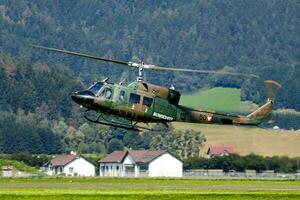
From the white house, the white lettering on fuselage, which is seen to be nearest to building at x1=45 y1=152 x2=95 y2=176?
the white house

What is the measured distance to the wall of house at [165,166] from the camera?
143750 millimetres

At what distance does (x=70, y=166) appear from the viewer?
159000 mm

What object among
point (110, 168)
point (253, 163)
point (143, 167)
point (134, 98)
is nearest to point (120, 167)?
point (110, 168)

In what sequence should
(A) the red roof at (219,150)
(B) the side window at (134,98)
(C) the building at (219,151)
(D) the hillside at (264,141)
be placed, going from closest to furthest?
(B) the side window at (134,98)
(D) the hillside at (264,141)
(C) the building at (219,151)
(A) the red roof at (219,150)

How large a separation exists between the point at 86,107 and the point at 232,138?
304ft

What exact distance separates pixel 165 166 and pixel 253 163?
29342mm

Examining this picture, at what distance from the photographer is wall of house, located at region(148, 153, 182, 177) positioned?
472 ft

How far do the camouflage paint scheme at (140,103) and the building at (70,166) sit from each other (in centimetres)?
7387

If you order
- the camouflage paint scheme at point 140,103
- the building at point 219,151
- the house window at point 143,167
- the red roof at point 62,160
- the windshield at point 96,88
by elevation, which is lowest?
the camouflage paint scheme at point 140,103

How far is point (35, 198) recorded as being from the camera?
65.6m

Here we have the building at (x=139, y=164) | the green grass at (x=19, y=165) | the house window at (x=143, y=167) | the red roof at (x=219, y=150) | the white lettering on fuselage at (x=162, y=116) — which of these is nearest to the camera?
the white lettering on fuselage at (x=162, y=116)

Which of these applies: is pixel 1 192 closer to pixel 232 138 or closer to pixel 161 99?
pixel 161 99

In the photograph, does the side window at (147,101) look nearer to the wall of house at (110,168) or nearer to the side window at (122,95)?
the side window at (122,95)

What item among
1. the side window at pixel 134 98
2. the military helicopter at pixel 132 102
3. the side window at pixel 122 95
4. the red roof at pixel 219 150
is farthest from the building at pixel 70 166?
the side window at pixel 122 95
